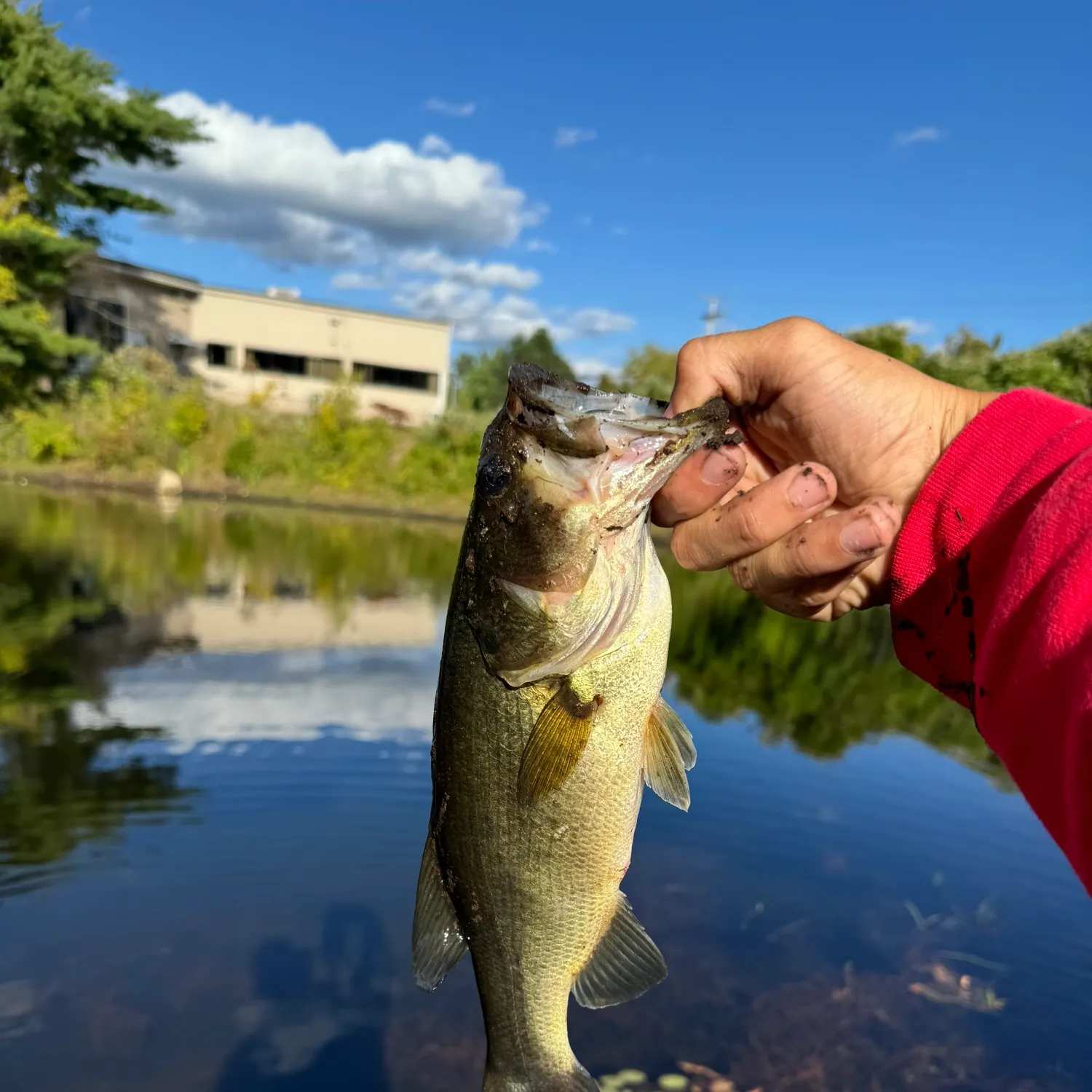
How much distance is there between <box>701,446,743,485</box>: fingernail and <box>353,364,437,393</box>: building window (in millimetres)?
51756

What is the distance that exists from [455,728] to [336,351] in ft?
170

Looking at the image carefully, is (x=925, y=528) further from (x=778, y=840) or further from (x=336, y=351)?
(x=336, y=351)

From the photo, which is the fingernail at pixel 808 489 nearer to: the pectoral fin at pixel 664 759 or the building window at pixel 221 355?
the pectoral fin at pixel 664 759

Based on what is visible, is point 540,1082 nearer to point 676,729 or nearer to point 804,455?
point 676,729

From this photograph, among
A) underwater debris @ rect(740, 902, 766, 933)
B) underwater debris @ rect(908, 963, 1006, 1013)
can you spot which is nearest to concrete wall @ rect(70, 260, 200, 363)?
underwater debris @ rect(740, 902, 766, 933)

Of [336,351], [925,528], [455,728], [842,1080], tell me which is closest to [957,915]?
[842,1080]

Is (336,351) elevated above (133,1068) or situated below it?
above

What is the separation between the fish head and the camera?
2104 millimetres

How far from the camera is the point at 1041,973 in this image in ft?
19.9

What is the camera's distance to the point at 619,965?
2363 mm

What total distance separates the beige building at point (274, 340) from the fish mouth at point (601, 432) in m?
43.8

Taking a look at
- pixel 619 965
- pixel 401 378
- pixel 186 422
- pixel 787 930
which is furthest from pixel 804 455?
pixel 401 378

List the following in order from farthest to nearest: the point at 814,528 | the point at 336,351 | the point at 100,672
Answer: the point at 336,351 < the point at 100,672 < the point at 814,528

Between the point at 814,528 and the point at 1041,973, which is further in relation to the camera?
the point at 1041,973
